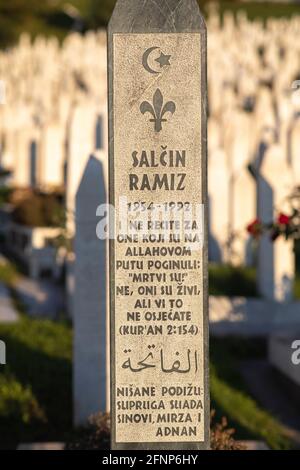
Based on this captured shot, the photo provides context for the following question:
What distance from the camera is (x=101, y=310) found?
767 cm

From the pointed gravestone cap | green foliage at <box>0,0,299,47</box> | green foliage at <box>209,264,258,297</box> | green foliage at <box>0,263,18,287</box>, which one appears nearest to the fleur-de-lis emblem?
the pointed gravestone cap

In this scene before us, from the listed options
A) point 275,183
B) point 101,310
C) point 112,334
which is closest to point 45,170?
point 275,183

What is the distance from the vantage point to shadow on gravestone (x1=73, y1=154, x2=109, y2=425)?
7703 mm

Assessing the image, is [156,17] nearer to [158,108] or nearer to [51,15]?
[158,108]

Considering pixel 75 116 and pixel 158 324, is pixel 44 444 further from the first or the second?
pixel 75 116

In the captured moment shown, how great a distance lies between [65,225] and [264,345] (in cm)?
291

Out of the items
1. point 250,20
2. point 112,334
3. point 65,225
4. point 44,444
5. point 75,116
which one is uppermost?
point 250,20

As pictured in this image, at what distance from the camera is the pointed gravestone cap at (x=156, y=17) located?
5730 mm

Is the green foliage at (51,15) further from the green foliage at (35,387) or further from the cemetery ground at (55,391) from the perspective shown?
the green foliage at (35,387)

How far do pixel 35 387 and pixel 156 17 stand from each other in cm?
395

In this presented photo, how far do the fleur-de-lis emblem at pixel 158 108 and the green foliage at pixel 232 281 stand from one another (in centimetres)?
642

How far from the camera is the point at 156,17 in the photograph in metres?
5.74

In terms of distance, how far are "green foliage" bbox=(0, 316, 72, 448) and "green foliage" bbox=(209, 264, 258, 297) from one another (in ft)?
7.55

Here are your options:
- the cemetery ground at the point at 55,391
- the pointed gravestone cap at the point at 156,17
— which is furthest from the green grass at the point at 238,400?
the pointed gravestone cap at the point at 156,17
